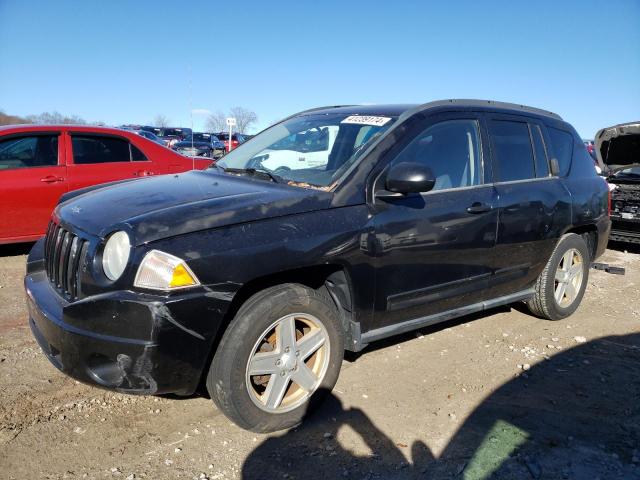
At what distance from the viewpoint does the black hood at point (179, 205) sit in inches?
102

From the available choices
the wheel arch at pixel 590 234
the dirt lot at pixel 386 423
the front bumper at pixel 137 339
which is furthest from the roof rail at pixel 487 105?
the front bumper at pixel 137 339

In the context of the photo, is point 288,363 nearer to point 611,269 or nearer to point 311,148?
point 311,148

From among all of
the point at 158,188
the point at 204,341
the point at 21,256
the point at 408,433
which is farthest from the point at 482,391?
the point at 21,256

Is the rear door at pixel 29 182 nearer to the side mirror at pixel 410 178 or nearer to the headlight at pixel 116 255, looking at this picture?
the headlight at pixel 116 255

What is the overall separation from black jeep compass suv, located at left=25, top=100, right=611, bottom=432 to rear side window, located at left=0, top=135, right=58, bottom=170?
10.6 ft

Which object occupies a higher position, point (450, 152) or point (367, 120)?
point (367, 120)

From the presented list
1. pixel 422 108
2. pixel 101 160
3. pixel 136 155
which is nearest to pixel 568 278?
pixel 422 108

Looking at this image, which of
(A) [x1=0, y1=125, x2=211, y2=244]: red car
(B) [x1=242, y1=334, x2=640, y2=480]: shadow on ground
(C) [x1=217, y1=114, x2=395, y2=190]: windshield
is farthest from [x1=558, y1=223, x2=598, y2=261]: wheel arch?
(A) [x1=0, y1=125, x2=211, y2=244]: red car

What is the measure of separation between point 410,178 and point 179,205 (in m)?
1.30

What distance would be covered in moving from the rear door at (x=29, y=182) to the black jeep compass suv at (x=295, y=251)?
3.02 metres

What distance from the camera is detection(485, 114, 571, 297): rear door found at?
13.0 feet

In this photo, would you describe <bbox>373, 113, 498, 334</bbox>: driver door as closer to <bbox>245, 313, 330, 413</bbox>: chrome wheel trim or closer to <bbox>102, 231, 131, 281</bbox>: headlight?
<bbox>245, 313, 330, 413</bbox>: chrome wheel trim

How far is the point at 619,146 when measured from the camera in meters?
8.12

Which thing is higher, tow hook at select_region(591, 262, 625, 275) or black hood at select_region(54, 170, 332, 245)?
black hood at select_region(54, 170, 332, 245)
